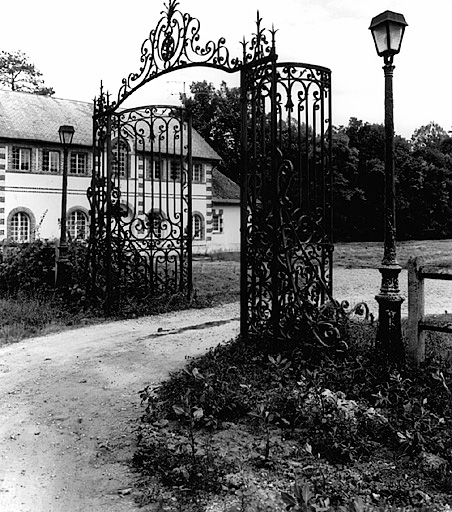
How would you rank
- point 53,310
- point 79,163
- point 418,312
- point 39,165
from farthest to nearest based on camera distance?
point 79,163 → point 39,165 → point 53,310 → point 418,312

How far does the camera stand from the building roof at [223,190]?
3234 cm

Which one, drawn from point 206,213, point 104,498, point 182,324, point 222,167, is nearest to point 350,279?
point 182,324

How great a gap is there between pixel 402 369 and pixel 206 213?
2546cm

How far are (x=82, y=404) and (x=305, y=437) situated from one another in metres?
1.97

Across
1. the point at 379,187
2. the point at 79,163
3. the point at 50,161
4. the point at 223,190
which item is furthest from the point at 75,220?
the point at 379,187

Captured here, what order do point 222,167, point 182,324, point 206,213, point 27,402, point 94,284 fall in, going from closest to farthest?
point 27,402, point 182,324, point 94,284, point 206,213, point 222,167

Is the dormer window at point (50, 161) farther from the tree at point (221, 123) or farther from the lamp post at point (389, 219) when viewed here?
the lamp post at point (389, 219)

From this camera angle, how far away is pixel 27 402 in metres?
4.80

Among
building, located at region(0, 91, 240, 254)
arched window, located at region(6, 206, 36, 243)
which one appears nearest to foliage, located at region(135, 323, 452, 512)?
building, located at region(0, 91, 240, 254)

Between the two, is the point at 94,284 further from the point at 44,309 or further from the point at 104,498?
the point at 104,498

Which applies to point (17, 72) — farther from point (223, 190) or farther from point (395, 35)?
point (395, 35)

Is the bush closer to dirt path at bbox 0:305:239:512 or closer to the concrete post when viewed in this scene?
dirt path at bbox 0:305:239:512

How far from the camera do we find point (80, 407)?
15.1 feet

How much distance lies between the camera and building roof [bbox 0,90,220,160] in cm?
2508
